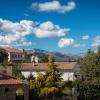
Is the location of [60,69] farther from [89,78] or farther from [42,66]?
[89,78]

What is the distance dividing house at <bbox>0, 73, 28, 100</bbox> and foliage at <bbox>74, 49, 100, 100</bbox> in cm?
787

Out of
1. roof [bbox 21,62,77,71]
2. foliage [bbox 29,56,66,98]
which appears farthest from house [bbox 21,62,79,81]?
foliage [bbox 29,56,66,98]

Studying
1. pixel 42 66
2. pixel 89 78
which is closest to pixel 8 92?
pixel 89 78

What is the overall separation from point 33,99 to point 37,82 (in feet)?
10.7

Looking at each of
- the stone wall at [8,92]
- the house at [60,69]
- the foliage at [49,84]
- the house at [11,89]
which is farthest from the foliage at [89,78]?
the house at [60,69]

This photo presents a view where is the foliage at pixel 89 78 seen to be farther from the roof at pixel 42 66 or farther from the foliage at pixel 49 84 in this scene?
the roof at pixel 42 66

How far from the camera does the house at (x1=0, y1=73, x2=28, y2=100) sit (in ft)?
153

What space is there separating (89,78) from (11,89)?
1503cm

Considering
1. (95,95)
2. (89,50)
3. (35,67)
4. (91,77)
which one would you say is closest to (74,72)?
(35,67)

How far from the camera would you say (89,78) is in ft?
189

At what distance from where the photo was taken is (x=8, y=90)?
4734 centimetres

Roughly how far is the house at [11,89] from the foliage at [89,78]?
25.8 ft

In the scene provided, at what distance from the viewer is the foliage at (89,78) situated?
51531 mm

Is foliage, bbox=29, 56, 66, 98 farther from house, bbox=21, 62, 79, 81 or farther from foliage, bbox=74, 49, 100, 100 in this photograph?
house, bbox=21, 62, 79, 81
